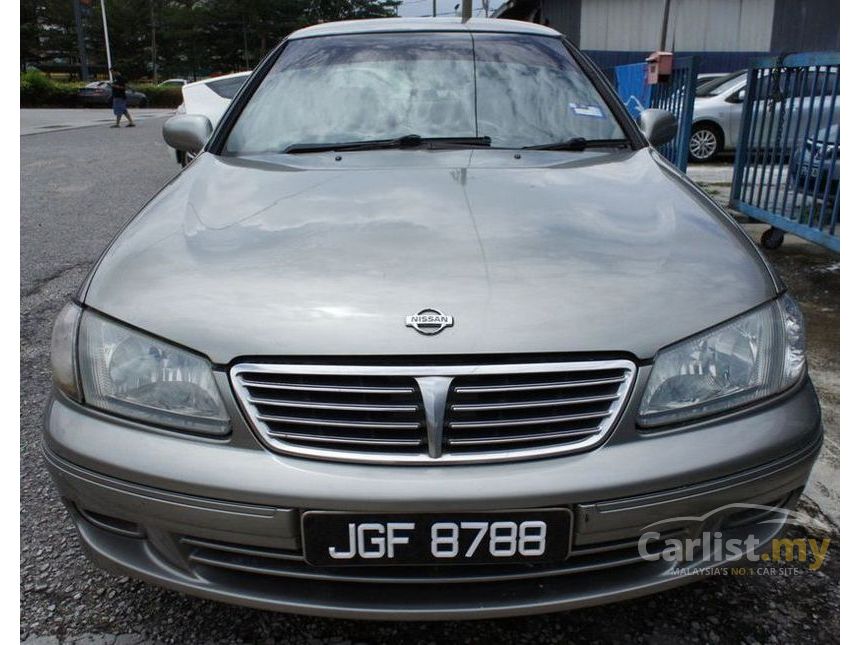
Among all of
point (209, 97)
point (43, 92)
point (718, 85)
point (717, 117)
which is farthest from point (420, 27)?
point (43, 92)

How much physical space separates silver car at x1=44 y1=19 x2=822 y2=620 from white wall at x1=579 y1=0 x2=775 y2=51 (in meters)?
19.6

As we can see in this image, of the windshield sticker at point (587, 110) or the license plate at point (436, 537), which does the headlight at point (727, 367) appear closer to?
the license plate at point (436, 537)

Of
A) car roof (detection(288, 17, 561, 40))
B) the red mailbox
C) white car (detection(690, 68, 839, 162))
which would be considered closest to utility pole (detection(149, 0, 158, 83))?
white car (detection(690, 68, 839, 162))

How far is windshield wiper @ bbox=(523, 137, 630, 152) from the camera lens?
87.4 inches

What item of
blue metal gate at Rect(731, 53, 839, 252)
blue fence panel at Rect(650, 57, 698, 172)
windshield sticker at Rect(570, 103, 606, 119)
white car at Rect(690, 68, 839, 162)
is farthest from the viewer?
white car at Rect(690, 68, 839, 162)

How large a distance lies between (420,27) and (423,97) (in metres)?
0.50

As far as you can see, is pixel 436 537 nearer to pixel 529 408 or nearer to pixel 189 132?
pixel 529 408

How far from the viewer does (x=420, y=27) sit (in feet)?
8.72

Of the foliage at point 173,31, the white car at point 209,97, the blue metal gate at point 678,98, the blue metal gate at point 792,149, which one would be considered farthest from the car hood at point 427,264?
the foliage at point 173,31

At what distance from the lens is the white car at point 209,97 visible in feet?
24.6

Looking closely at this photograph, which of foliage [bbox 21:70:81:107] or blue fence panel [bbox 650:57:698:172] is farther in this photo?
foliage [bbox 21:70:81:107]

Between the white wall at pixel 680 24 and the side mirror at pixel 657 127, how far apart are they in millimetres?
18260

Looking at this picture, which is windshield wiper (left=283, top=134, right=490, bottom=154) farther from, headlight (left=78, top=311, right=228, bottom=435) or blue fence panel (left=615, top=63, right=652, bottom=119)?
blue fence panel (left=615, top=63, right=652, bottom=119)

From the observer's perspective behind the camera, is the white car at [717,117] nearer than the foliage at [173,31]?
Yes
